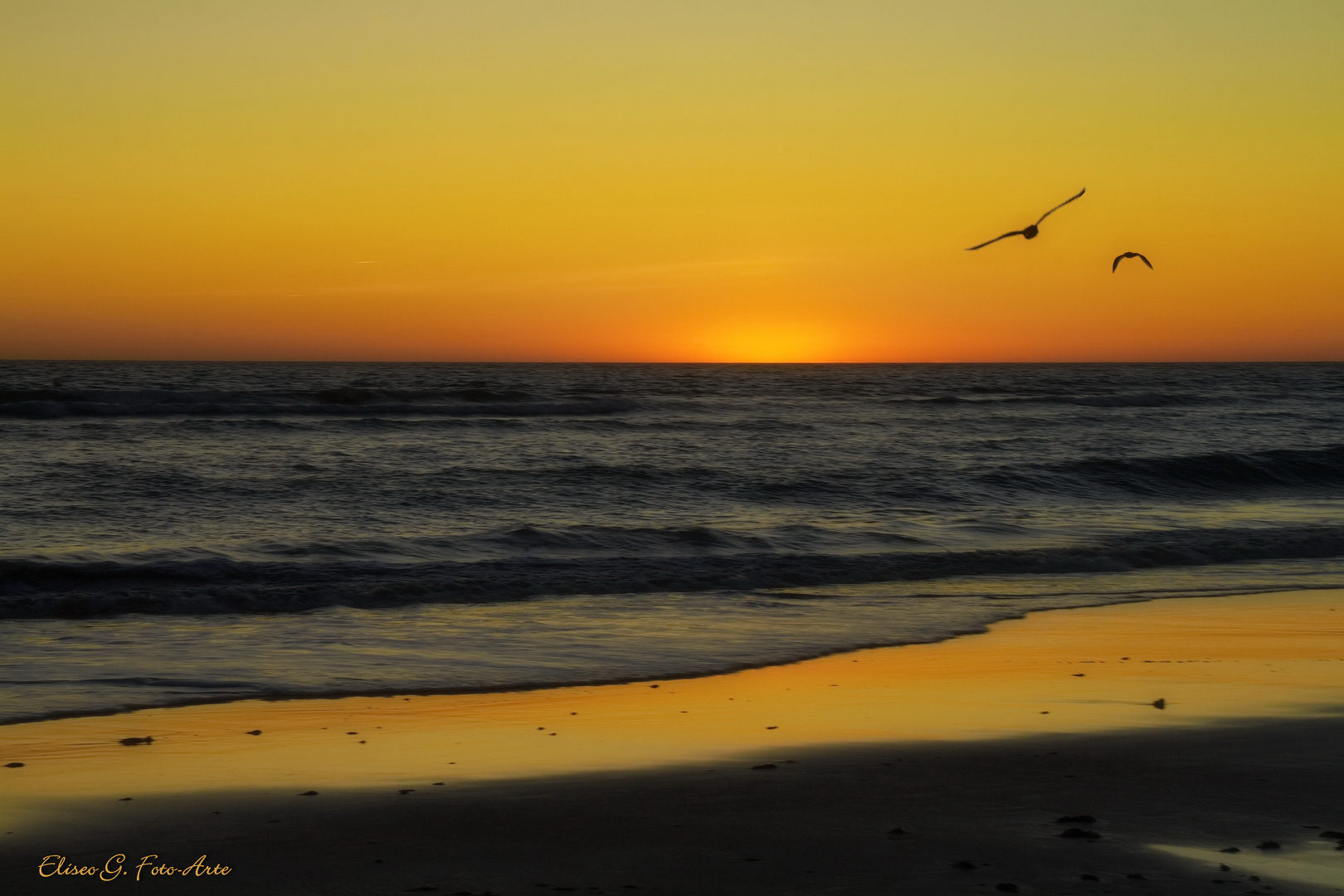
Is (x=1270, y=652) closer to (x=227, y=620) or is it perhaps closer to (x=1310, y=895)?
(x=1310, y=895)

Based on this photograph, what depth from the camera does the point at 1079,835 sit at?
500cm

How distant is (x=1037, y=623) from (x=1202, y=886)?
607 cm

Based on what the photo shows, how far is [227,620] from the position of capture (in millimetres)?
10414

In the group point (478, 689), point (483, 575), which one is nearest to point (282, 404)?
point (483, 575)

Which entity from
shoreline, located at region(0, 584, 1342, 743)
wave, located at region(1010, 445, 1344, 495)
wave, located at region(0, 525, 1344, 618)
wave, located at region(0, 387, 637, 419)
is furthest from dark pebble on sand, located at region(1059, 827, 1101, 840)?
wave, located at region(0, 387, 637, 419)

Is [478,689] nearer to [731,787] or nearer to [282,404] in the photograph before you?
[731,787]

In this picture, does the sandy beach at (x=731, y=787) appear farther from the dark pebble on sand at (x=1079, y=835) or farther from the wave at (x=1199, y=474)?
the wave at (x=1199, y=474)

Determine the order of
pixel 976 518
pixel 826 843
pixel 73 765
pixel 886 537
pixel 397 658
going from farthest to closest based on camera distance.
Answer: pixel 976 518 < pixel 886 537 < pixel 397 658 < pixel 73 765 < pixel 826 843

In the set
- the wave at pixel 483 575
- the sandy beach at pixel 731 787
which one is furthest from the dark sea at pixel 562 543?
the sandy beach at pixel 731 787

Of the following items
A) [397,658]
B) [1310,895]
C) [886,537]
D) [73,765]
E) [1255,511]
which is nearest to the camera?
[1310,895]

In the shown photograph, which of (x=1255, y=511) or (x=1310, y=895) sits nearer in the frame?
(x=1310, y=895)

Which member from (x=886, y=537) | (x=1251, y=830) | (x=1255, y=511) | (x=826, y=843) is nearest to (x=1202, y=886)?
(x=1251, y=830)

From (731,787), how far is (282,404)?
120ft

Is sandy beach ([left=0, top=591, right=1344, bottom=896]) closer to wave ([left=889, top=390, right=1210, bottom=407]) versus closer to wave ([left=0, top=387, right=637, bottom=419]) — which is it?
wave ([left=0, top=387, right=637, bottom=419])
